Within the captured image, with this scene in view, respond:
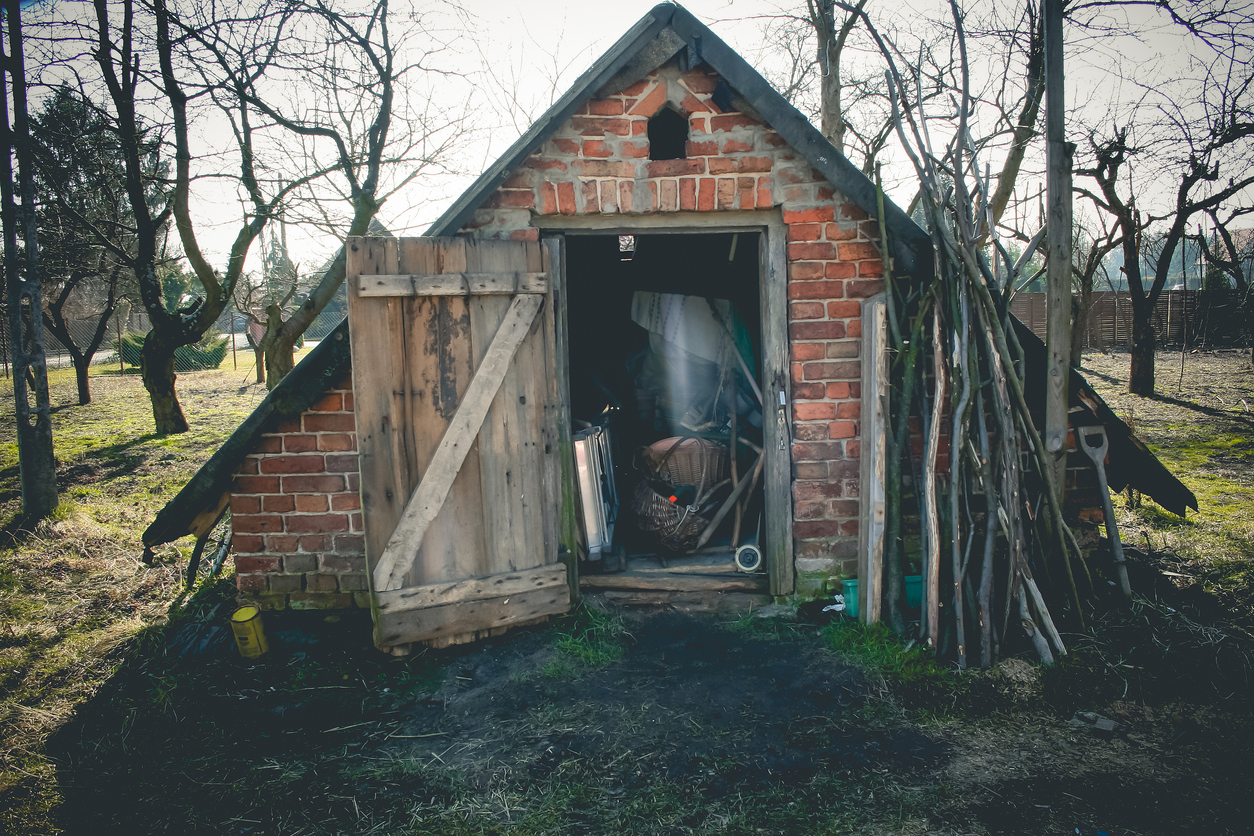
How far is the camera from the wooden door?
3180 mm

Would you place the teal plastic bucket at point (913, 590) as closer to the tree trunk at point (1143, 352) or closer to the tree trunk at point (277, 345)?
the tree trunk at point (277, 345)

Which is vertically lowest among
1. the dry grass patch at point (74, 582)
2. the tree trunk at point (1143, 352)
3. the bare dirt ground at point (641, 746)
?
the bare dirt ground at point (641, 746)

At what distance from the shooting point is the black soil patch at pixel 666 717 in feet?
8.31

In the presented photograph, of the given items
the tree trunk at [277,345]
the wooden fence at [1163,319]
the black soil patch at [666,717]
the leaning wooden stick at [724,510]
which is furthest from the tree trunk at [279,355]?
the wooden fence at [1163,319]

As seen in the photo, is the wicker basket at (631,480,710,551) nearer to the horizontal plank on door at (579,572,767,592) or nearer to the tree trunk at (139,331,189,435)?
the horizontal plank on door at (579,572,767,592)

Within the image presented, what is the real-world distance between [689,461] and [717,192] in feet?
6.72

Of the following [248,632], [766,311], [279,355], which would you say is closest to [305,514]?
[248,632]

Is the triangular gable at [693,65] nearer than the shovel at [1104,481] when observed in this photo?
Yes

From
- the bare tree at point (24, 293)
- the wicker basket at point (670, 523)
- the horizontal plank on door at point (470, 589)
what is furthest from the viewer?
the bare tree at point (24, 293)

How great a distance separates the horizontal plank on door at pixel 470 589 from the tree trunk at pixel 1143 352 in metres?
11.5

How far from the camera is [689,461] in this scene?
4.77 metres

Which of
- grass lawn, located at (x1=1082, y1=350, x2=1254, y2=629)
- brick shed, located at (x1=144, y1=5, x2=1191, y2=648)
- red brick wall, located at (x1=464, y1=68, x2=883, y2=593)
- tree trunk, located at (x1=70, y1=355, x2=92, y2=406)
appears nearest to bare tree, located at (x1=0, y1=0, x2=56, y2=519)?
brick shed, located at (x1=144, y1=5, x2=1191, y2=648)

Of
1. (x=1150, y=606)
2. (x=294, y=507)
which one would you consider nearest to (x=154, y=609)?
(x=294, y=507)

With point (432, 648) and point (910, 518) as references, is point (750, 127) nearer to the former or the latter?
point (910, 518)
